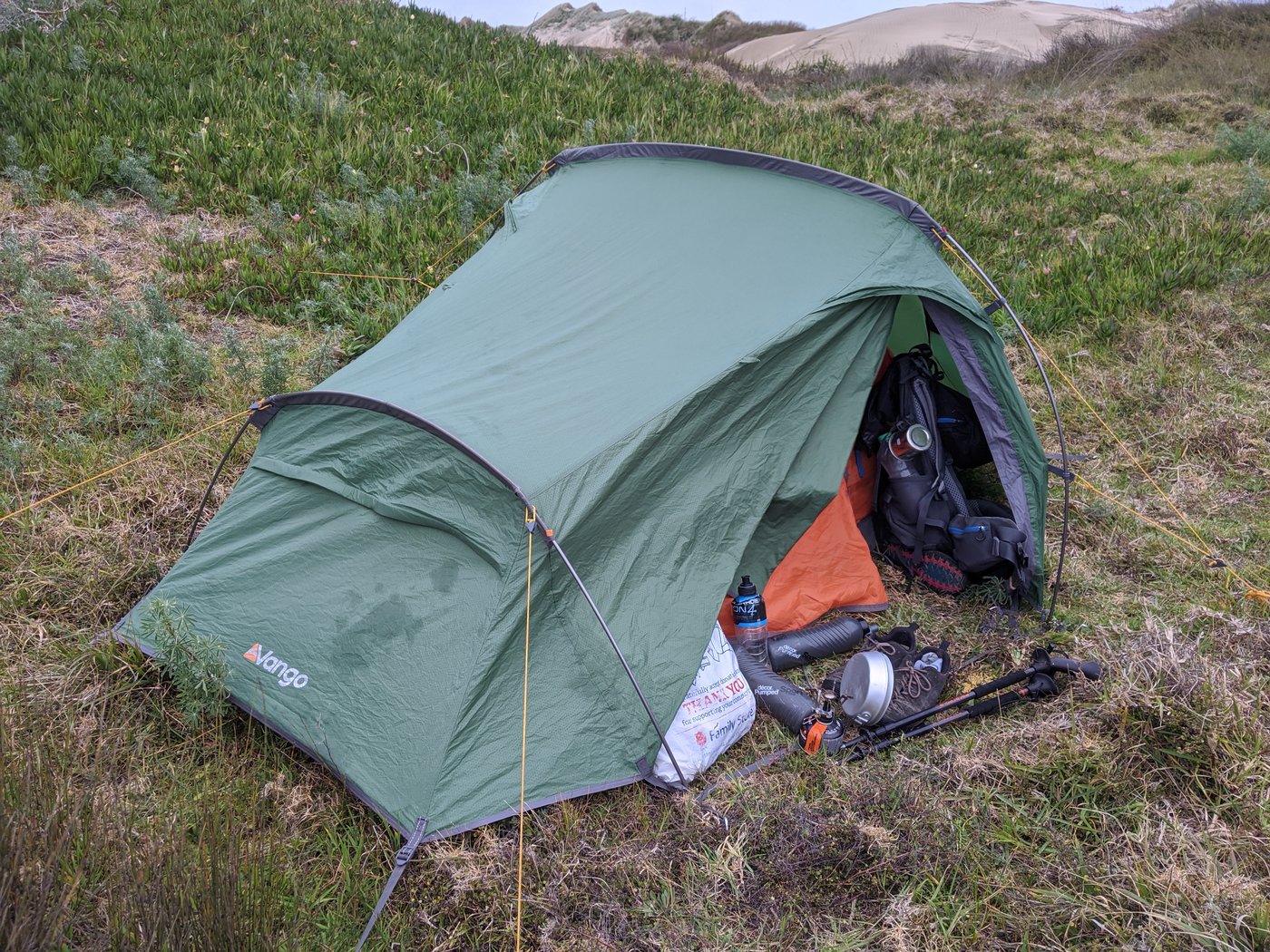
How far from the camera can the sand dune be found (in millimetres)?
19062

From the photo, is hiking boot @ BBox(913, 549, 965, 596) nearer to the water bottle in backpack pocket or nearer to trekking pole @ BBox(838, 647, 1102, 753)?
the water bottle in backpack pocket

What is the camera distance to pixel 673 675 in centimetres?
317

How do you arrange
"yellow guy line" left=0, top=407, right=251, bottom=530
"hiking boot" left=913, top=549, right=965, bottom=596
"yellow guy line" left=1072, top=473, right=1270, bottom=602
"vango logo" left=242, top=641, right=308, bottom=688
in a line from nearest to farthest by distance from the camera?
"vango logo" left=242, top=641, right=308, bottom=688 < "yellow guy line" left=1072, top=473, right=1270, bottom=602 < "yellow guy line" left=0, top=407, right=251, bottom=530 < "hiking boot" left=913, top=549, right=965, bottom=596

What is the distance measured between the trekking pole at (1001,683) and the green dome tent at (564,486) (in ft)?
2.14

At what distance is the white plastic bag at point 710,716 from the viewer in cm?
314

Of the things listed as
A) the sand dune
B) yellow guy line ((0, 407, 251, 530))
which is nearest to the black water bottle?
yellow guy line ((0, 407, 251, 530))

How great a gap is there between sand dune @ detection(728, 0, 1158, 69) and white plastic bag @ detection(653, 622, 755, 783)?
17.1 m

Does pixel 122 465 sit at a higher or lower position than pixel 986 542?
higher

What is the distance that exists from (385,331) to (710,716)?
354 cm

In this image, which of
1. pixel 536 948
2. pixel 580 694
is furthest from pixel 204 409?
pixel 536 948

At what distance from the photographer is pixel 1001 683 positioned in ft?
11.1

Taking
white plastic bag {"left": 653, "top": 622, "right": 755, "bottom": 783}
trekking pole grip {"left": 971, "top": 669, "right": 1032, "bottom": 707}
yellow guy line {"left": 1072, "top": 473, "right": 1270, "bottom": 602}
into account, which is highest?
white plastic bag {"left": 653, "top": 622, "right": 755, "bottom": 783}

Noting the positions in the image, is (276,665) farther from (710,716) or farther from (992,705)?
(992,705)

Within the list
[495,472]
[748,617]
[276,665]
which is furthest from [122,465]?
[748,617]
